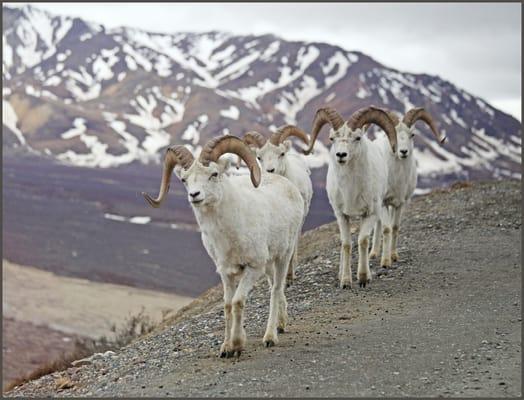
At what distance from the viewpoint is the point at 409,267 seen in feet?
50.2

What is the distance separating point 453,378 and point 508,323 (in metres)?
2.99

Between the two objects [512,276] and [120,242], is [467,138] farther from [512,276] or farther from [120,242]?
[512,276]

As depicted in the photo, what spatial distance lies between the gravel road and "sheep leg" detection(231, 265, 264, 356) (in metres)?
0.20

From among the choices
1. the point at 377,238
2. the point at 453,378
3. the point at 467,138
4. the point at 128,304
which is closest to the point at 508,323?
the point at 453,378

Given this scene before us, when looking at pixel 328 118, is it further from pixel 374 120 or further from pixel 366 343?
pixel 366 343

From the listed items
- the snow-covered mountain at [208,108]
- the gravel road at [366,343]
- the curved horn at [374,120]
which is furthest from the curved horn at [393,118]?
the snow-covered mountain at [208,108]

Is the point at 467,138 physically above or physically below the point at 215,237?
above

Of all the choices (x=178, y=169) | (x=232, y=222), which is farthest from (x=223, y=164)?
(x=232, y=222)

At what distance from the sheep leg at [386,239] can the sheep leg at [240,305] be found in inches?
239

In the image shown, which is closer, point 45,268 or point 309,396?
point 309,396

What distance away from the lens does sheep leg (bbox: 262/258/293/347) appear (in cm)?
1016

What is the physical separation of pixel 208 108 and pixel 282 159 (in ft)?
456

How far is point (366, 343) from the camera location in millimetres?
10047

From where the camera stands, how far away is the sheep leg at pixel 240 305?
945 centimetres
